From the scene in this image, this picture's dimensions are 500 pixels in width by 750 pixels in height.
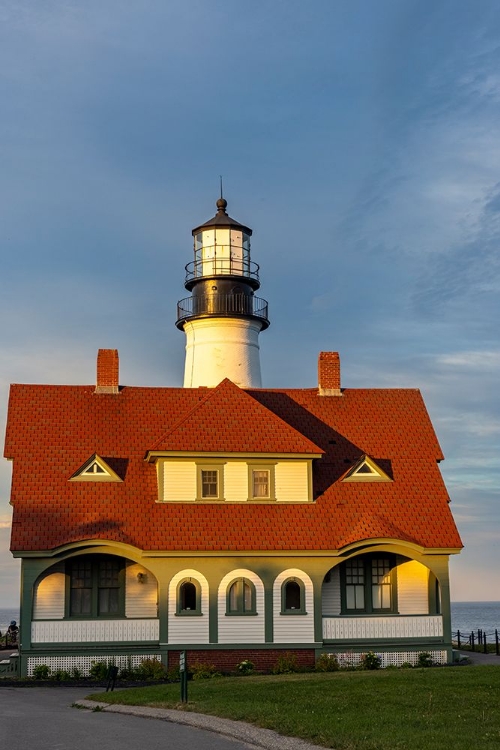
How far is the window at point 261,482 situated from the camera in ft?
105

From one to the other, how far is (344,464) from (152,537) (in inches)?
260

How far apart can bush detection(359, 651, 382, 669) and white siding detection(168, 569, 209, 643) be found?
13.7 feet

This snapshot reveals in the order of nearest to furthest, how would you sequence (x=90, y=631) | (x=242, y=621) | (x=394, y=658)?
1. (x=90, y=631)
2. (x=242, y=621)
3. (x=394, y=658)

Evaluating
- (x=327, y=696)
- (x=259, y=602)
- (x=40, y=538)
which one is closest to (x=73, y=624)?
(x=40, y=538)

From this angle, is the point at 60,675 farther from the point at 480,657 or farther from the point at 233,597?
the point at 480,657

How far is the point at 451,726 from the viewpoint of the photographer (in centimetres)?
1705

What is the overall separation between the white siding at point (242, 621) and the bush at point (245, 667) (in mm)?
593

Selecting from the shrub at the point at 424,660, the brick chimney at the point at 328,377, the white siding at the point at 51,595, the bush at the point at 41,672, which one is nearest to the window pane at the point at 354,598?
the shrub at the point at 424,660

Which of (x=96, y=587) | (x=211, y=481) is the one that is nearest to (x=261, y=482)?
(x=211, y=481)

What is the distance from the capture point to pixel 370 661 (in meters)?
30.1

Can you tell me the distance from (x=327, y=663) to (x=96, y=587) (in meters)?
6.58

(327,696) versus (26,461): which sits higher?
(26,461)

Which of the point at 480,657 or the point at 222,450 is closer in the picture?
the point at 222,450

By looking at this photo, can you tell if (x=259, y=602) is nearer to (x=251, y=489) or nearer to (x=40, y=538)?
(x=251, y=489)
